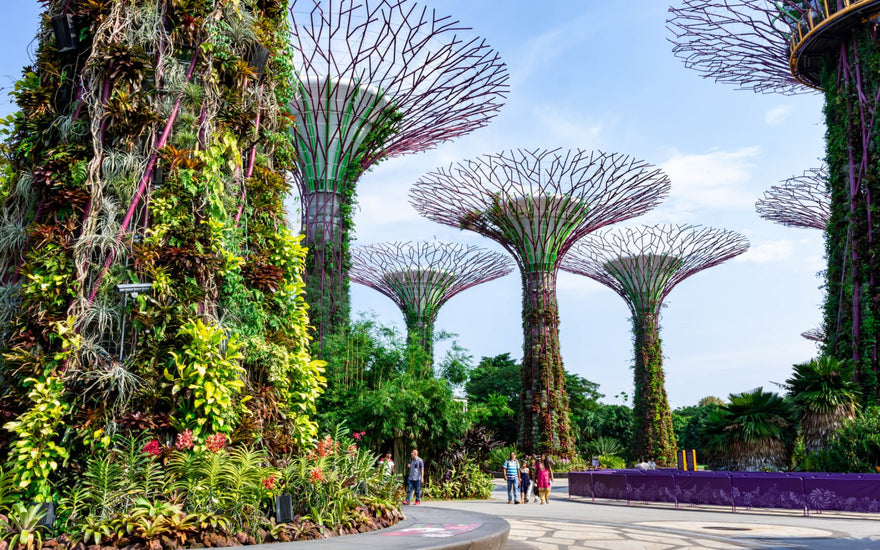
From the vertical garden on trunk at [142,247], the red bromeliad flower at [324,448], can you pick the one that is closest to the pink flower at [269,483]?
the vertical garden on trunk at [142,247]

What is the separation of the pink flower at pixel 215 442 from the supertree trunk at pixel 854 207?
17408 mm

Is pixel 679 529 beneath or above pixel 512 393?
beneath

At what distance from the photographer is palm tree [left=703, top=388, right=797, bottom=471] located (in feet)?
60.9

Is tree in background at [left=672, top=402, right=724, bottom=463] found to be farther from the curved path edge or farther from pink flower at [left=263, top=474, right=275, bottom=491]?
pink flower at [left=263, top=474, right=275, bottom=491]

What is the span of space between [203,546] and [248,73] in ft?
17.2

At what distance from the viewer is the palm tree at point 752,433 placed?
60.9ft

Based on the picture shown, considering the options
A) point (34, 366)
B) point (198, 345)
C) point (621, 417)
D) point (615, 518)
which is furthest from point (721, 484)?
point (621, 417)

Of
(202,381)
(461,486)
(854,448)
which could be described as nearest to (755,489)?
(854,448)

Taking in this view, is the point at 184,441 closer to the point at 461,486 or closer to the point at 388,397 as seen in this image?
the point at 388,397

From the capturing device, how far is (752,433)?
18.7 metres

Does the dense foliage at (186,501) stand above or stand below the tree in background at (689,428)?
above

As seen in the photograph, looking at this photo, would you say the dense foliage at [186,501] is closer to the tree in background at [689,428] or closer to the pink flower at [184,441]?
the pink flower at [184,441]

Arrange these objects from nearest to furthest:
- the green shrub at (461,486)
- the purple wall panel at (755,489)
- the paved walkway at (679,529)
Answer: the paved walkway at (679,529) → the purple wall panel at (755,489) → the green shrub at (461,486)

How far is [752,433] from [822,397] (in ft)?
7.06
